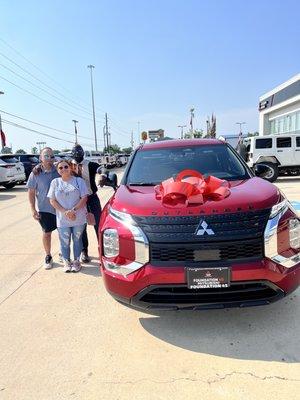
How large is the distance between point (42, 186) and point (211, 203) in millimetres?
2946

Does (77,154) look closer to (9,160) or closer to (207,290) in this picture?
(207,290)

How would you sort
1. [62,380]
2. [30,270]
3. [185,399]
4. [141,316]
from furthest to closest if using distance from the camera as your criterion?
[30,270] → [141,316] → [62,380] → [185,399]

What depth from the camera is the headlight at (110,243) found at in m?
3.23

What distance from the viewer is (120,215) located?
10.9ft

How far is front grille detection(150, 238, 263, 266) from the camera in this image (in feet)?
9.86

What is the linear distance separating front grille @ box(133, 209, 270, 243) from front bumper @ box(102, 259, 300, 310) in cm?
24

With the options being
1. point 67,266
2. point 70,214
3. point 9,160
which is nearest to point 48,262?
point 67,266

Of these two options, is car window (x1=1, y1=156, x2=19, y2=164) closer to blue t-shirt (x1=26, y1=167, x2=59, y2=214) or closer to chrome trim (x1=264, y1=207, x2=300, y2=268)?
blue t-shirt (x1=26, y1=167, x2=59, y2=214)

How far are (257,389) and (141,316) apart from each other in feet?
4.82

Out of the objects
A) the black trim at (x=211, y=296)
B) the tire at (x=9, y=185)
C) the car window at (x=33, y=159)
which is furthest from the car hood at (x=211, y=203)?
the car window at (x=33, y=159)

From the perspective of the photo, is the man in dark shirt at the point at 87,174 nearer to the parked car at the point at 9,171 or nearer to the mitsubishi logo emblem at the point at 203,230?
the mitsubishi logo emblem at the point at 203,230

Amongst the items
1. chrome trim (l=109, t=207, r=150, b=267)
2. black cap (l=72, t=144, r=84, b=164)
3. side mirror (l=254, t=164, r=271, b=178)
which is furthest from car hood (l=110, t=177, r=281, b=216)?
black cap (l=72, t=144, r=84, b=164)

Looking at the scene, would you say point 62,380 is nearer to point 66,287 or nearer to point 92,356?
point 92,356

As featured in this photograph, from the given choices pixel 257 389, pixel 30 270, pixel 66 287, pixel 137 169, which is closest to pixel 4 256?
pixel 30 270
